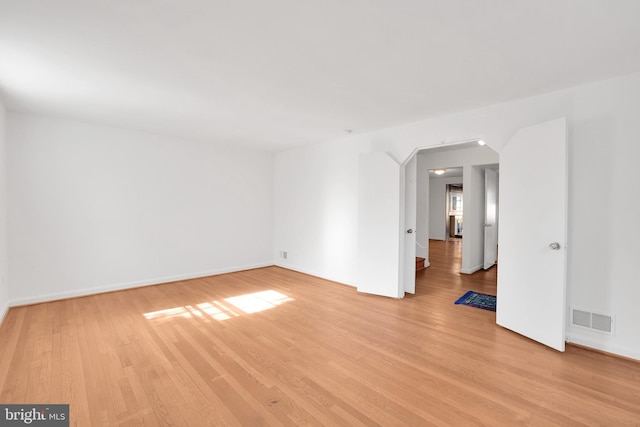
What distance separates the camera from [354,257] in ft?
16.0

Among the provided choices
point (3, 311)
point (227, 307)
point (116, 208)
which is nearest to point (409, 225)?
point (227, 307)

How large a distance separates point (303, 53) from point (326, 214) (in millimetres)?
3396

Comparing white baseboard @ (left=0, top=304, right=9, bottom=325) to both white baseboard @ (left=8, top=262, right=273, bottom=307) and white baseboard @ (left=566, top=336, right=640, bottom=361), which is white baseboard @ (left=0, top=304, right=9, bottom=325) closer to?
white baseboard @ (left=8, top=262, right=273, bottom=307)

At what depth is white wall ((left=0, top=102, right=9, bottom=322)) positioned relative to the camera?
343 centimetres

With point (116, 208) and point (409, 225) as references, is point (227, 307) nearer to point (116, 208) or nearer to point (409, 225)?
point (116, 208)

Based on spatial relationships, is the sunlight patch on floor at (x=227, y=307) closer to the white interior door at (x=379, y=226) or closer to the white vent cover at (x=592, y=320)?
the white interior door at (x=379, y=226)

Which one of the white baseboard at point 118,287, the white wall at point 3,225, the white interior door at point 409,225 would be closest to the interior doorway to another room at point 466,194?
the white interior door at point 409,225

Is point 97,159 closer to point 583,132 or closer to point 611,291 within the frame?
point 583,132

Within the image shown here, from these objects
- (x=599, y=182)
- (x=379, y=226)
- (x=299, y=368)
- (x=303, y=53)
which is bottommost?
(x=299, y=368)

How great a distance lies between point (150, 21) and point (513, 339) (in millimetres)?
4176

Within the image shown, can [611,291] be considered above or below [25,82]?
below

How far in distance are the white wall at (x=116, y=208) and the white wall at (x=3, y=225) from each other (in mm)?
101

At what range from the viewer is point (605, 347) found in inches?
104

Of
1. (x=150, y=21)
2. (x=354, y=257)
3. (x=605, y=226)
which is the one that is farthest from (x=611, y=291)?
(x=150, y=21)
